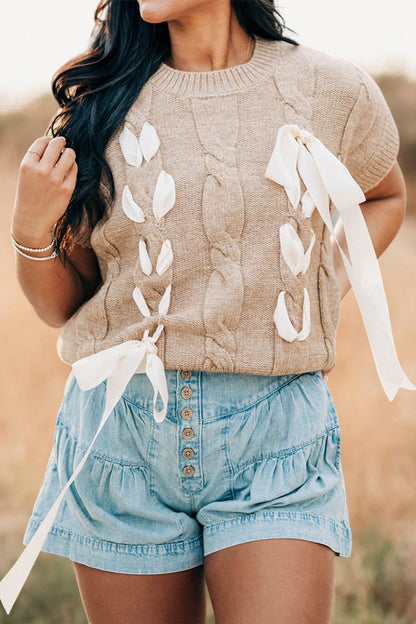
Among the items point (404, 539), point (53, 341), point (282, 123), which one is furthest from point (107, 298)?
point (53, 341)

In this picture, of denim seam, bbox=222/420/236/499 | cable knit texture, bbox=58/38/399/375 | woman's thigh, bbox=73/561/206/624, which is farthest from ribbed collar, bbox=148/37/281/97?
woman's thigh, bbox=73/561/206/624

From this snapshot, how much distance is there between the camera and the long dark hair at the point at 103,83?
1603 mm

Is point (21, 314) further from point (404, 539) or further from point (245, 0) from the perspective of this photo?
point (245, 0)

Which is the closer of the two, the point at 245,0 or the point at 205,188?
the point at 205,188

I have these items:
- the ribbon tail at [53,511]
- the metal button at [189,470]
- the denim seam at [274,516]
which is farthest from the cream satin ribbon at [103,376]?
the denim seam at [274,516]

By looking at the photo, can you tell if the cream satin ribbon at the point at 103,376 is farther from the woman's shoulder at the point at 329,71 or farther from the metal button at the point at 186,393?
the woman's shoulder at the point at 329,71

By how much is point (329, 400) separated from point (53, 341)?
3.88 meters

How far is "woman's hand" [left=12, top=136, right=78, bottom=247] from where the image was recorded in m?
1.53

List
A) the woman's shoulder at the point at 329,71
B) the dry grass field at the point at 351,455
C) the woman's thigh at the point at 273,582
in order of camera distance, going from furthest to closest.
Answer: the dry grass field at the point at 351,455 → the woman's shoulder at the point at 329,71 → the woman's thigh at the point at 273,582

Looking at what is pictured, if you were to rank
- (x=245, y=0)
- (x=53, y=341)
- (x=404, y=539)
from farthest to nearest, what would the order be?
(x=53, y=341), (x=404, y=539), (x=245, y=0)

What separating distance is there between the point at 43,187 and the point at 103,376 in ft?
1.28

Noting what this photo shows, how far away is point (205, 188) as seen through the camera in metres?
1.50

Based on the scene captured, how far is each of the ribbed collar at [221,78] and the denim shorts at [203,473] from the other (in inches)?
23.0

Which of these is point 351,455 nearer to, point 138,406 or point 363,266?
point 363,266
